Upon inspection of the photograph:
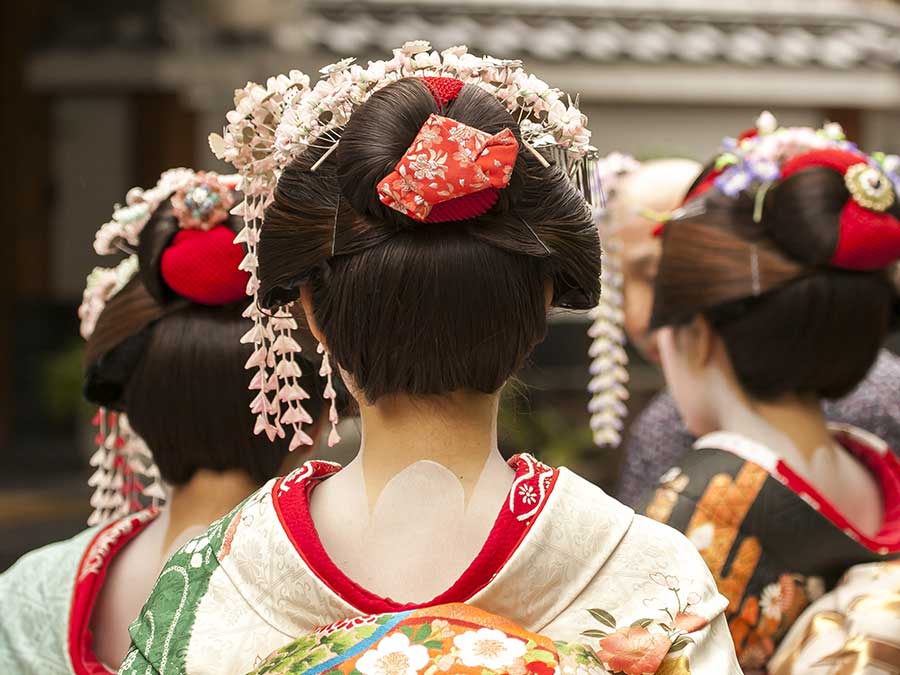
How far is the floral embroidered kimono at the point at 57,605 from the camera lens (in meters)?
2.68

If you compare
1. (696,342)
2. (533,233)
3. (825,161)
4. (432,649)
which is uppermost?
(533,233)

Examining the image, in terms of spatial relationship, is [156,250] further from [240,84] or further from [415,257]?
[240,84]

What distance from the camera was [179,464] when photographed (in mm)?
2803

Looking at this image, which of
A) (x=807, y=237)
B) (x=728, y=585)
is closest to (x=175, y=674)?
(x=728, y=585)

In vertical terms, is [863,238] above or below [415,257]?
below

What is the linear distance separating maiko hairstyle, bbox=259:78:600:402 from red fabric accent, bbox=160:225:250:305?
70 centimetres

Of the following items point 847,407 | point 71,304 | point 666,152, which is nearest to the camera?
point 847,407

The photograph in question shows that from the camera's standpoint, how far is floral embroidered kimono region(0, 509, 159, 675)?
2676 mm

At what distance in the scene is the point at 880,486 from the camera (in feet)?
11.1

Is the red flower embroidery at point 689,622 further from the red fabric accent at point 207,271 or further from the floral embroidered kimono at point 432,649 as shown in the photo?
the red fabric accent at point 207,271

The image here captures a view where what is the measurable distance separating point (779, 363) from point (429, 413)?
142cm

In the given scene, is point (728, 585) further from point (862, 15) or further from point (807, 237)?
point (862, 15)

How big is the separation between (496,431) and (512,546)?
0.73 feet

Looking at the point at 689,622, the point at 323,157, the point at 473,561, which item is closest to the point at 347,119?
the point at 323,157
